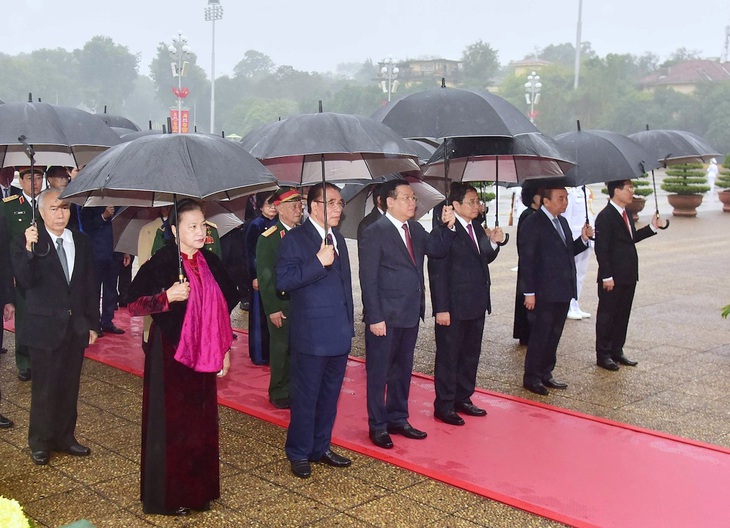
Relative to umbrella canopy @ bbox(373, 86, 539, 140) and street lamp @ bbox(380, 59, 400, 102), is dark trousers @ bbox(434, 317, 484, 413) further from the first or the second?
street lamp @ bbox(380, 59, 400, 102)

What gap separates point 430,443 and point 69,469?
223cm

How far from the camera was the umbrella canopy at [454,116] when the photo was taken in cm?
558

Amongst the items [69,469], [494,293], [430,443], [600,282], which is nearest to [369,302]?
[430,443]

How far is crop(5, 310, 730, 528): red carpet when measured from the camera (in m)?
4.62

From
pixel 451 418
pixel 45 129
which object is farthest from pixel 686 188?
pixel 45 129

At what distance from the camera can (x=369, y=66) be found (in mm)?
120125

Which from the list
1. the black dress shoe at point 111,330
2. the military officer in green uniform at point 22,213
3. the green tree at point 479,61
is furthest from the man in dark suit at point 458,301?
the green tree at point 479,61

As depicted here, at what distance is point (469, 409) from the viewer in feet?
20.4

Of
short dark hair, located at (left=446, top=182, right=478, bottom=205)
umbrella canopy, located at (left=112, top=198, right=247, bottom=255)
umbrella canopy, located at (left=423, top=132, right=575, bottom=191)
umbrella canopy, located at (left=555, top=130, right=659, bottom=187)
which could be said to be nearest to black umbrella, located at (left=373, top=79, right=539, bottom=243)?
short dark hair, located at (left=446, top=182, right=478, bottom=205)

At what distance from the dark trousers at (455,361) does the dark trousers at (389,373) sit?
426 mm

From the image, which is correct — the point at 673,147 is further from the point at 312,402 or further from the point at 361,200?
the point at 312,402

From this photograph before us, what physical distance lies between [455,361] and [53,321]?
8.80 ft

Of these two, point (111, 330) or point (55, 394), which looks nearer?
point (55, 394)

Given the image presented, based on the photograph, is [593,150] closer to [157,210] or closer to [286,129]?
[286,129]
